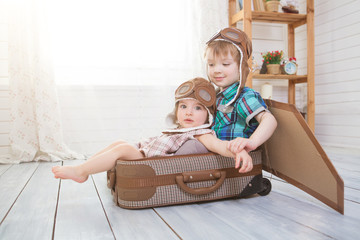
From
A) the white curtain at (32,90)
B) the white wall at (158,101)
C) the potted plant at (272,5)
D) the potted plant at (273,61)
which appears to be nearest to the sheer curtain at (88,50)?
the white curtain at (32,90)

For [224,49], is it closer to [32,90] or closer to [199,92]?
[199,92]

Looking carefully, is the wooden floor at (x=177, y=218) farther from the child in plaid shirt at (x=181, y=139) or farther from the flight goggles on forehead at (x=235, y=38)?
the flight goggles on forehead at (x=235, y=38)

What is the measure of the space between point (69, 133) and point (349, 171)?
2.02 meters

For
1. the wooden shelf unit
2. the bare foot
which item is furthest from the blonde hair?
the wooden shelf unit

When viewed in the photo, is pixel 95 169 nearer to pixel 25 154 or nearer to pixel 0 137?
pixel 25 154

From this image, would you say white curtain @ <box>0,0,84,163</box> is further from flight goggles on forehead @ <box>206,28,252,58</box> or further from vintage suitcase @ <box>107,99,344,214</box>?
flight goggles on forehead @ <box>206,28,252,58</box>

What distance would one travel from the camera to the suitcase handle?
3.50 ft

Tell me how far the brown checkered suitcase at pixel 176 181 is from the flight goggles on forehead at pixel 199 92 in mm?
245

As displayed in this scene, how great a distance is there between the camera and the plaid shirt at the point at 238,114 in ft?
3.91

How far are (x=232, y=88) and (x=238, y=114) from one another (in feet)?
0.40

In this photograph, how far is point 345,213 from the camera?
3.20 ft

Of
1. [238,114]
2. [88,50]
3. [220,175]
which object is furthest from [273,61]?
[220,175]

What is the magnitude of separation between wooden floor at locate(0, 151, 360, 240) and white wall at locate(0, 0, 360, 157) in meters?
1.28

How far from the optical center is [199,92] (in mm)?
1253
